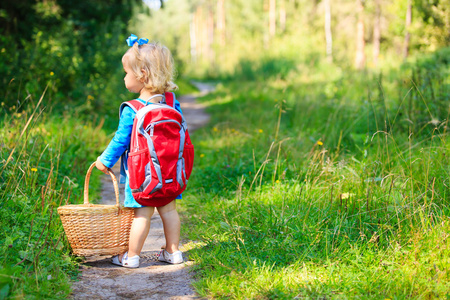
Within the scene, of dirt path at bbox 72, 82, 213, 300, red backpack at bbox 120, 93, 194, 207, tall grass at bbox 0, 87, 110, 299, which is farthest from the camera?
red backpack at bbox 120, 93, 194, 207

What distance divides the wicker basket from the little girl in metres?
0.08

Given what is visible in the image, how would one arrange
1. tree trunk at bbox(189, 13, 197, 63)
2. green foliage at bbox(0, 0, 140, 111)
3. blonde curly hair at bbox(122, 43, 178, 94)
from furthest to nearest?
tree trunk at bbox(189, 13, 197, 63), green foliage at bbox(0, 0, 140, 111), blonde curly hair at bbox(122, 43, 178, 94)

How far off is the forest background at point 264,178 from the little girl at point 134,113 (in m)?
0.39

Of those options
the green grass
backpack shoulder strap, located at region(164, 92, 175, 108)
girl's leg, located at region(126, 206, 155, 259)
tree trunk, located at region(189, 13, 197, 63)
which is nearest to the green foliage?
the green grass

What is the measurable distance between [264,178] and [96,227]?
2079mm

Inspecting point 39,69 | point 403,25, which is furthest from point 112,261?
point 403,25

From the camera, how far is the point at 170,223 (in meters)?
3.05

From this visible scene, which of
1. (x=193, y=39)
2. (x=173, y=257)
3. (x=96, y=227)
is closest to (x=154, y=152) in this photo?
(x=96, y=227)

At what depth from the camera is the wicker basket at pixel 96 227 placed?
112 inches

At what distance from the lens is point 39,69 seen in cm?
654

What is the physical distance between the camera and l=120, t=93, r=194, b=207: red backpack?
276 cm

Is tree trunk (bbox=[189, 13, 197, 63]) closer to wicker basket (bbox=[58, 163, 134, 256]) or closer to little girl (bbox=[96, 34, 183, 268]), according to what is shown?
little girl (bbox=[96, 34, 183, 268])

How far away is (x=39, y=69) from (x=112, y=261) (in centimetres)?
453

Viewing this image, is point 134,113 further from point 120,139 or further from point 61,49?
point 61,49
